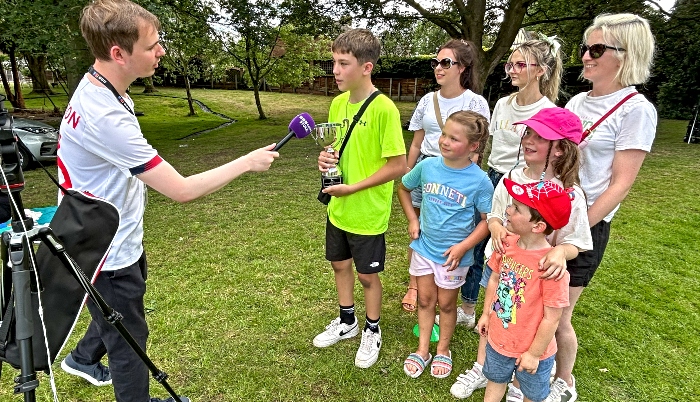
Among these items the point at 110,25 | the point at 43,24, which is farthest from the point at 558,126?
the point at 43,24

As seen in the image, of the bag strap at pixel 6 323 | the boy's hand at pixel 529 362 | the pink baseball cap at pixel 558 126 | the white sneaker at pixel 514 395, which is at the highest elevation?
the pink baseball cap at pixel 558 126

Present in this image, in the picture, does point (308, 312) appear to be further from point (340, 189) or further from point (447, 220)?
point (447, 220)

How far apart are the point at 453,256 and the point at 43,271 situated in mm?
1986

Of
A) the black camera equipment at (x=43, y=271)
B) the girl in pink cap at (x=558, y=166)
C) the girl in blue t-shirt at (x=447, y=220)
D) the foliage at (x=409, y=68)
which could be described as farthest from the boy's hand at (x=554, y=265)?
the foliage at (x=409, y=68)

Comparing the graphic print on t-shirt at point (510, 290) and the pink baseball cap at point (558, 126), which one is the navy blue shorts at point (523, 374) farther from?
the pink baseball cap at point (558, 126)

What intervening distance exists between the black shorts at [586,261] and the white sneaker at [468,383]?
0.86m

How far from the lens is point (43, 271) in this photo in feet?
5.36

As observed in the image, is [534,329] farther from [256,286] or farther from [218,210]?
[218,210]

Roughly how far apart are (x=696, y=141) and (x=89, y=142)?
51.1 feet

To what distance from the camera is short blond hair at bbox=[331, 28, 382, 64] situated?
2.58 meters

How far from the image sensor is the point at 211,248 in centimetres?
493

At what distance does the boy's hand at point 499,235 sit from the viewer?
2178 mm

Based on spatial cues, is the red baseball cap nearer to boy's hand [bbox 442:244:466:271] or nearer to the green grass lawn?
boy's hand [bbox 442:244:466:271]

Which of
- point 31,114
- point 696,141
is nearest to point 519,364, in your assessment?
point 696,141
